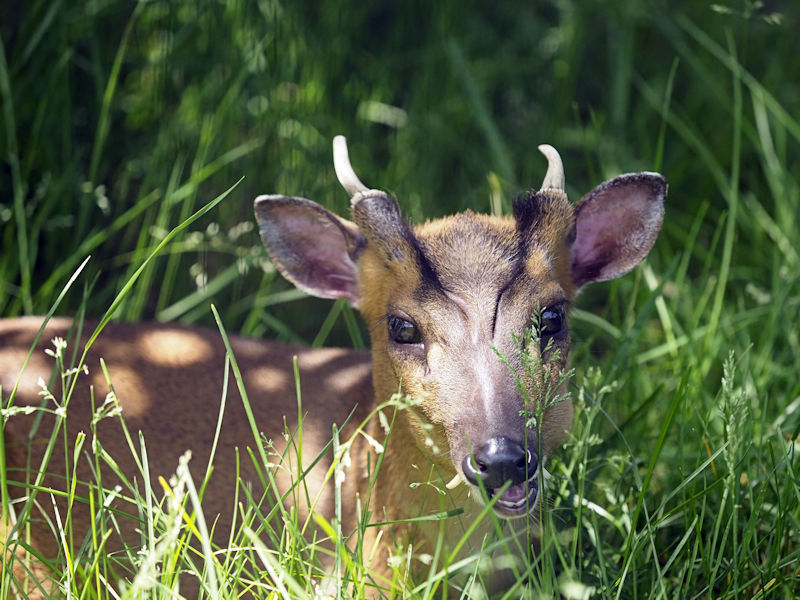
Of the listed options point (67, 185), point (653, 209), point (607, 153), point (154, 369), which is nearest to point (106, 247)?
point (67, 185)

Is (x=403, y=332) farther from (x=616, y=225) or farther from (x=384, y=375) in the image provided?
(x=616, y=225)

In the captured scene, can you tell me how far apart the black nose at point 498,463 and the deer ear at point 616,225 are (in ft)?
3.76

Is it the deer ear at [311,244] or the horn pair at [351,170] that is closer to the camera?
the horn pair at [351,170]

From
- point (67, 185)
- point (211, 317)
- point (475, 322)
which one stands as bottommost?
point (211, 317)

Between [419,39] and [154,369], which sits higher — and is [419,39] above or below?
above

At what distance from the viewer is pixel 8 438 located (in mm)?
3939

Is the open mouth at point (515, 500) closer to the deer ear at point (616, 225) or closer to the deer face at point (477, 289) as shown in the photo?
the deer face at point (477, 289)

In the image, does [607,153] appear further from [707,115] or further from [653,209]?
[653,209]

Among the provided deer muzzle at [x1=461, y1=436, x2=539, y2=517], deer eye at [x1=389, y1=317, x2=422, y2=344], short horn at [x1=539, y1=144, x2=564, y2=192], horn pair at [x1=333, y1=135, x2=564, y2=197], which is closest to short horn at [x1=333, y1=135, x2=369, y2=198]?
horn pair at [x1=333, y1=135, x2=564, y2=197]

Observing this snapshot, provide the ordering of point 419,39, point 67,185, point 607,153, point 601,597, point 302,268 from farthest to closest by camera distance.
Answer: point 419,39 < point 607,153 < point 67,185 < point 302,268 < point 601,597

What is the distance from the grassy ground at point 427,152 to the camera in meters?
4.71

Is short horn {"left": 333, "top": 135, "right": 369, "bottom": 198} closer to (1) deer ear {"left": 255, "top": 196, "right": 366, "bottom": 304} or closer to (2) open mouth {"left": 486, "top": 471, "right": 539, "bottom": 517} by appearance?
(1) deer ear {"left": 255, "top": 196, "right": 366, "bottom": 304}

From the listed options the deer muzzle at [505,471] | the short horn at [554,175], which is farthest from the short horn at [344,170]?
the deer muzzle at [505,471]

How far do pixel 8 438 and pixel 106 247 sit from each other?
2.09m
